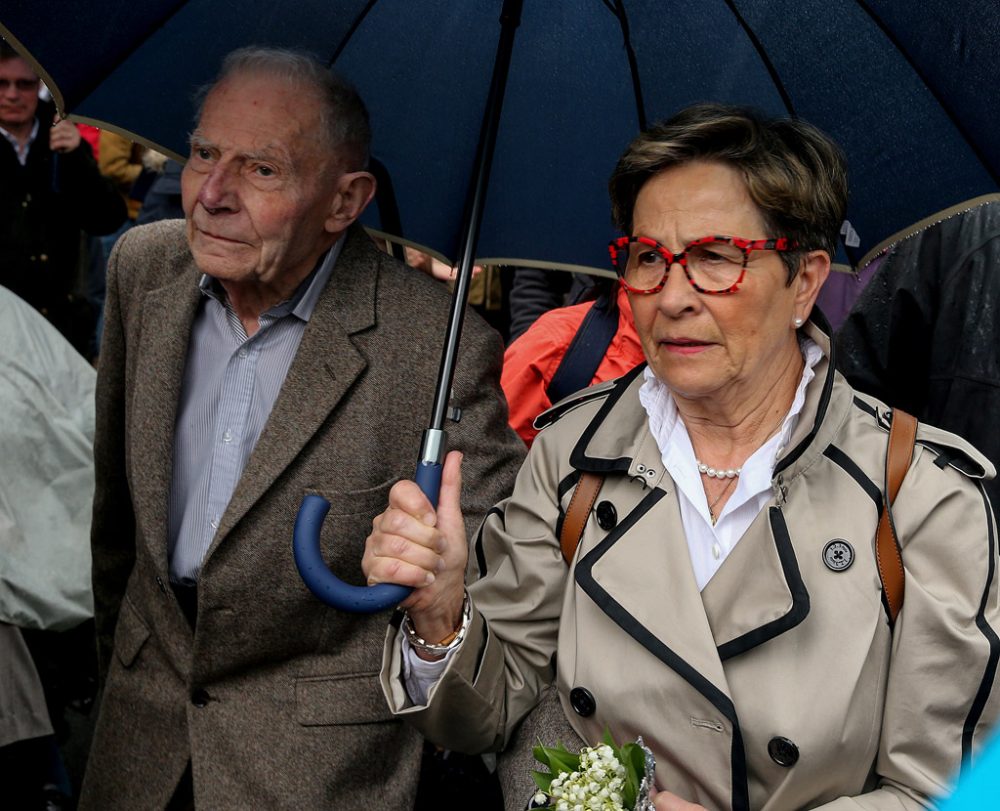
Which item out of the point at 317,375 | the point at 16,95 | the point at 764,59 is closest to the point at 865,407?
the point at 764,59

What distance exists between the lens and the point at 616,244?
2652 mm

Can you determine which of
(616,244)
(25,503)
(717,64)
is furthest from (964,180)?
(25,503)

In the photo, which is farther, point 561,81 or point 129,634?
point 129,634

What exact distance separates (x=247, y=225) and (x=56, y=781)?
2359 millimetres

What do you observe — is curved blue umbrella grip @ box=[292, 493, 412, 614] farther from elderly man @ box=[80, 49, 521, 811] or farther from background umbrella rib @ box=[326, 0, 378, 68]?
background umbrella rib @ box=[326, 0, 378, 68]

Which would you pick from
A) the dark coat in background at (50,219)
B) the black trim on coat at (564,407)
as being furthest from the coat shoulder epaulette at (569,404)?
the dark coat in background at (50,219)

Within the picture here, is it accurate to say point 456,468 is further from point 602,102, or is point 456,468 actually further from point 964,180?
point 964,180

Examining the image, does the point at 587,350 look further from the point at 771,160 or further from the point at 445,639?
the point at 445,639

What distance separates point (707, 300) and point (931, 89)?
670 mm

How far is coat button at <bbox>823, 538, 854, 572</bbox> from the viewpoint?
2438mm

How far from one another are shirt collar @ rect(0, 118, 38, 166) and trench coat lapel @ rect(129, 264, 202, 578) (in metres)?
3.57

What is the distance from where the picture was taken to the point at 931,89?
2.68 meters

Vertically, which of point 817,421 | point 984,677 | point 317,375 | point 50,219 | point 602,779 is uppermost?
point 817,421

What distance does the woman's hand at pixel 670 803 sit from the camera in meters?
2.35
